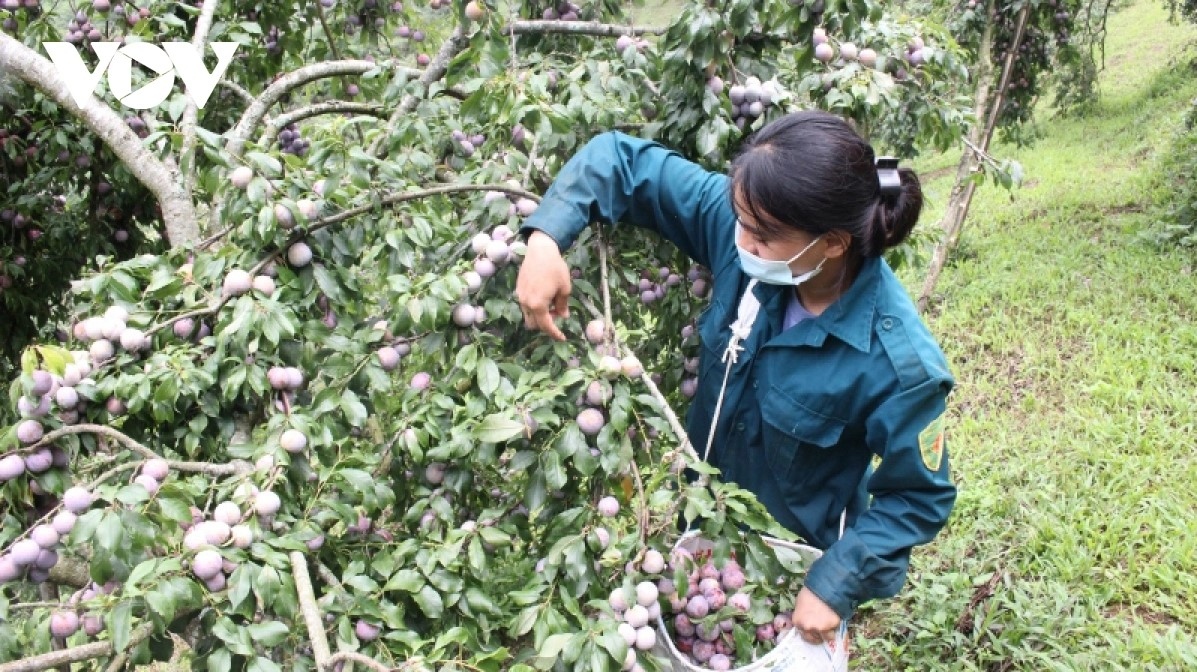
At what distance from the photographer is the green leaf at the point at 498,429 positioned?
4.27 feet

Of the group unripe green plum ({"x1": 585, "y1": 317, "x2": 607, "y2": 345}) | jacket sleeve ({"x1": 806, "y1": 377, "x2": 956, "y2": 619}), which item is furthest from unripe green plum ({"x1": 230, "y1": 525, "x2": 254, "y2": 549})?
jacket sleeve ({"x1": 806, "y1": 377, "x2": 956, "y2": 619})

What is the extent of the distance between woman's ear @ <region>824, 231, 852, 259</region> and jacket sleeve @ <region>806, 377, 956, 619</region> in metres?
0.29

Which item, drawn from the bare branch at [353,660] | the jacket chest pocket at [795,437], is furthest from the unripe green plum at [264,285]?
the jacket chest pocket at [795,437]

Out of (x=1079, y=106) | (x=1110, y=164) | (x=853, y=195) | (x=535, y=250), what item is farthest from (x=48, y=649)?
(x=1079, y=106)

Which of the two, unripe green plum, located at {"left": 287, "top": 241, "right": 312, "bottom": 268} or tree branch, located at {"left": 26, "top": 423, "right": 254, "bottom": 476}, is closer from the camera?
tree branch, located at {"left": 26, "top": 423, "right": 254, "bottom": 476}

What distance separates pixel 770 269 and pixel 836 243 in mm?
131

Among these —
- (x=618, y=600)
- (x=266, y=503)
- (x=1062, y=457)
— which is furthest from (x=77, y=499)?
(x=1062, y=457)

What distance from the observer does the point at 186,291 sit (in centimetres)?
156

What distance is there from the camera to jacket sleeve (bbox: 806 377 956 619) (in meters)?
1.54

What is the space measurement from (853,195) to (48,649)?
151 centimetres

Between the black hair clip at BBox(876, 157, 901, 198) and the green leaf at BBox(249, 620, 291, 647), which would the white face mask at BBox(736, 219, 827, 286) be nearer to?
the black hair clip at BBox(876, 157, 901, 198)

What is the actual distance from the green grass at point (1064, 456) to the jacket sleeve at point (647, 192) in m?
1.83

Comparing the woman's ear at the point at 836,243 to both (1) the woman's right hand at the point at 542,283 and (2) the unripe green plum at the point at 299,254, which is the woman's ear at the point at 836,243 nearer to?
(1) the woman's right hand at the point at 542,283

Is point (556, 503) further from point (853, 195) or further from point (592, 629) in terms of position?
point (853, 195)
